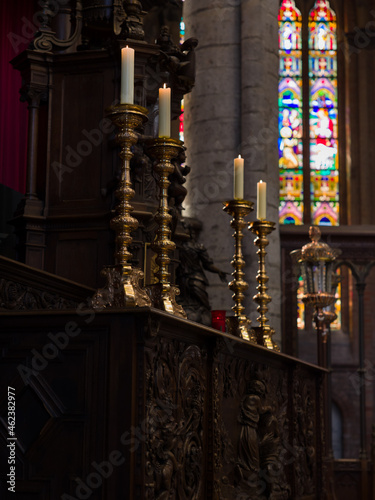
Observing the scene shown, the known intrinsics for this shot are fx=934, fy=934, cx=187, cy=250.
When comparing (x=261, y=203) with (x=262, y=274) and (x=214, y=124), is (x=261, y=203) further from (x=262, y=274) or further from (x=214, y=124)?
(x=214, y=124)

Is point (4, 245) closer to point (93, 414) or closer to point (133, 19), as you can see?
point (133, 19)

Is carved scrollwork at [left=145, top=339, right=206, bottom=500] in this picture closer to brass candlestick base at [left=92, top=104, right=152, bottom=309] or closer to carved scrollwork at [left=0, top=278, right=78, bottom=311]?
brass candlestick base at [left=92, top=104, right=152, bottom=309]

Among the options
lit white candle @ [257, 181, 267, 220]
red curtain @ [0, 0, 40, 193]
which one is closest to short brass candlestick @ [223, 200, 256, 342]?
lit white candle @ [257, 181, 267, 220]

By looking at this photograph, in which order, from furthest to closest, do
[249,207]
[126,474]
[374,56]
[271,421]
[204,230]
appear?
[374,56]
[204,230]
[249,207]
[271,421]
[126,474]

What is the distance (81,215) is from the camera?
23.4 ft

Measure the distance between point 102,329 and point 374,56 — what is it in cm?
1773

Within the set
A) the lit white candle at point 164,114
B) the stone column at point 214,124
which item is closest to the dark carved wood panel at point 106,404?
the lit white candle at point 164,114

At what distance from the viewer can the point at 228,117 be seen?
36.8ft

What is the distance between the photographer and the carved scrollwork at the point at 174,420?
3.65 metres

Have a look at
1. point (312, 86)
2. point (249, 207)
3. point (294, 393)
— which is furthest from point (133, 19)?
point (312, 86)

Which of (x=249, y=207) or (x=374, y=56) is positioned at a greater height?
(x=374, y=56)

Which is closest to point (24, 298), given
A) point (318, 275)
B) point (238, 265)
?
point (238, 265)

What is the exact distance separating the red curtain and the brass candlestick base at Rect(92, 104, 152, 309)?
17.8ft

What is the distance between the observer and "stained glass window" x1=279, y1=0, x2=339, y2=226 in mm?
19516
